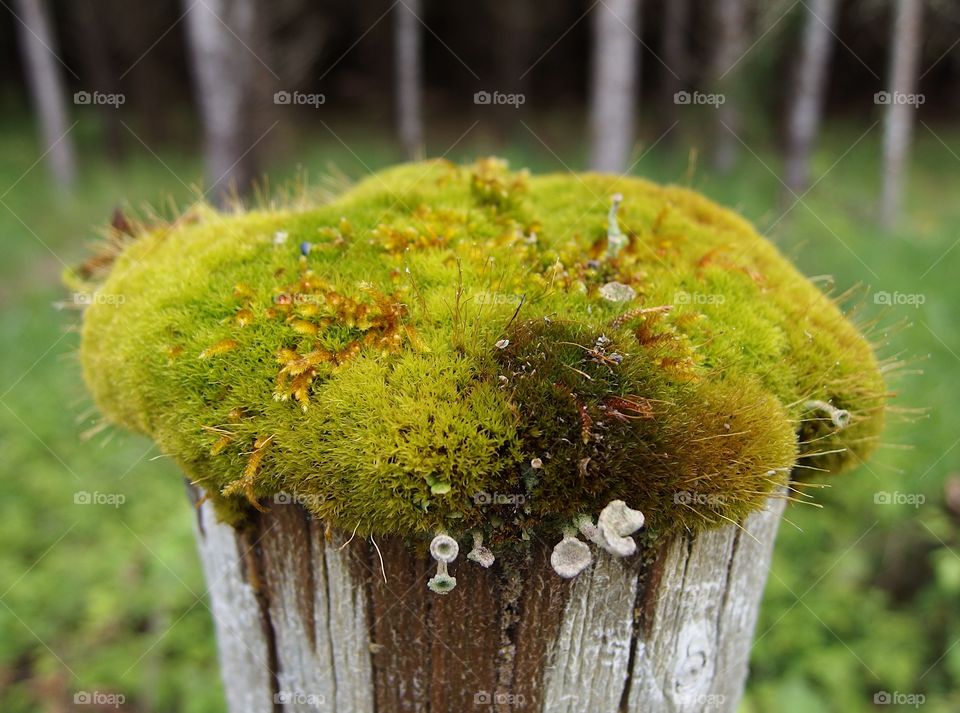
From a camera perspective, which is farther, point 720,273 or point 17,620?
point 17,620

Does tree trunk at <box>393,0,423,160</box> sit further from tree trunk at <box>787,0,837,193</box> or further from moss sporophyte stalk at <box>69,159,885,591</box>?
moss sporophyte stalk at <box>69,159,885,591</box>

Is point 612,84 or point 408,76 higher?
point 408,76

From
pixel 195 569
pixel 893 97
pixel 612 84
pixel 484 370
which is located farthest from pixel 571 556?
pixel 893 97

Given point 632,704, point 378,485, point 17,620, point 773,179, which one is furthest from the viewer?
point 773,179

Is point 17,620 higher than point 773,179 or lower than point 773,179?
lower

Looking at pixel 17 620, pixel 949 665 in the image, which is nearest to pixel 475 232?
pixel 949 665

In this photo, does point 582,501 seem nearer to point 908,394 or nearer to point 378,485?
point 378,485

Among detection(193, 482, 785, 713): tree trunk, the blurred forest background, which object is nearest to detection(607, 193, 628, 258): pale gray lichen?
the blurred forest background

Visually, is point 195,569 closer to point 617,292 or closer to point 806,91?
point 617,292
